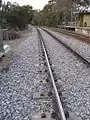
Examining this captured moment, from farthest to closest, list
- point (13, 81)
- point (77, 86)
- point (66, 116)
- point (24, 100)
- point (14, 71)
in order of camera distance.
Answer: point (14, 71) → point (13, 81) → point (77, 86) → point (24, 100) → point (66, 116)

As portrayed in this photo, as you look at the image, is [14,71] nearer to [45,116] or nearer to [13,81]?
[13,81]

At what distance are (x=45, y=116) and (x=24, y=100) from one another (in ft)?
4.27

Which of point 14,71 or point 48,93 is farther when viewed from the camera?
point 14,71

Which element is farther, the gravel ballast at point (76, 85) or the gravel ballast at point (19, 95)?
the gravel ballast at point (76, 85)

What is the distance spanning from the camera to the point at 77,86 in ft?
26.1

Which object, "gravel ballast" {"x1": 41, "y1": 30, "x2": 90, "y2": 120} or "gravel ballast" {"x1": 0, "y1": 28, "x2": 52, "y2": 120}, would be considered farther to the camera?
"gravel ballast" {"x1": 41, "y1": 30, "x2": 90, "y2": 120}

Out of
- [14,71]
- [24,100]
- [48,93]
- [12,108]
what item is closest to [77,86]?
[48,93]

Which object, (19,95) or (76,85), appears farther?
(76,85)

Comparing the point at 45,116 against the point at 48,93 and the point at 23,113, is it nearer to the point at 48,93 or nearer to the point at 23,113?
the point at 23,113

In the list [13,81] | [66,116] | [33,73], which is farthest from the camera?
[33,73]

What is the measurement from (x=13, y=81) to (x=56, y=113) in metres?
3.71

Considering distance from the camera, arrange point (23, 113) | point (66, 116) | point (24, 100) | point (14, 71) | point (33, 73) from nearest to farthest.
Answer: point (66, 116), point (23, 113), point (24, 100), point (33, 73), point (14, 71)

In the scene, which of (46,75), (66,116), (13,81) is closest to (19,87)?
(13,81)

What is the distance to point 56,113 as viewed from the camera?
5.50 m
